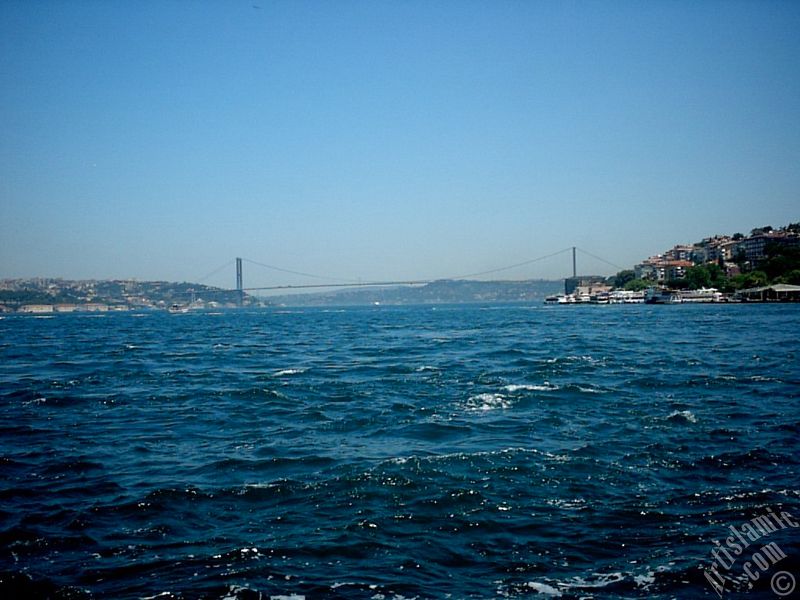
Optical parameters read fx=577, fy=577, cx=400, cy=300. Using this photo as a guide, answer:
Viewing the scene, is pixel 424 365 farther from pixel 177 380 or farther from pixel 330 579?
pixel 330 579

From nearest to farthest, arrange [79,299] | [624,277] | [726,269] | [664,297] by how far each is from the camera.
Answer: [664,297], [726,269], [624,277], [79,299]

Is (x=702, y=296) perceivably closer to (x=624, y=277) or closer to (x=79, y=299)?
(x=624, y=277)

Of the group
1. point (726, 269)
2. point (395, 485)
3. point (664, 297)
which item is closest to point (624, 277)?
point (726, 269)

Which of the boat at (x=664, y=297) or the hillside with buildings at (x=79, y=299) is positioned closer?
the boat at (x=664, y=297)

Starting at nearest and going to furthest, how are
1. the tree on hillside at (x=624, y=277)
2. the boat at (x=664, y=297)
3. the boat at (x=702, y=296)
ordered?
the boat at (x=702, y=296) < the boat at (x=664, y=297) < the tree on hillside at (x=624, y=277)

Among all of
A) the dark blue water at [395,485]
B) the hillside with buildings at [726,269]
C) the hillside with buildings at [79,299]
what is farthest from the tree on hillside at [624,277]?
the dark blue water at [395,485]

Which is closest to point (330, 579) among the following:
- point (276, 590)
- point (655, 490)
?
point (276, 590)

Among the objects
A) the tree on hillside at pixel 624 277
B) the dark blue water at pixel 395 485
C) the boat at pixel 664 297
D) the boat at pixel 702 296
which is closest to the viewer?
the dark blue water at pixel 395 485

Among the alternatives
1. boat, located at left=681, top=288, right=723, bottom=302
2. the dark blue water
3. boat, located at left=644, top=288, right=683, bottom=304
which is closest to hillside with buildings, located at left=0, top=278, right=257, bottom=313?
boat, located at left=644, top=288, right=683, bottom=304

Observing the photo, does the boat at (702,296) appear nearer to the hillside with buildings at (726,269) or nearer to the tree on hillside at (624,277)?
the hillside with buildings at (726,269)
